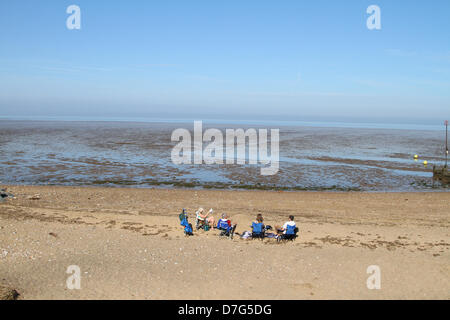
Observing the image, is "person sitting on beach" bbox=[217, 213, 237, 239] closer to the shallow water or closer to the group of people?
the group of people

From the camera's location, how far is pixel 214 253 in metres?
11.5

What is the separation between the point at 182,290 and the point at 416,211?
47.9 ft

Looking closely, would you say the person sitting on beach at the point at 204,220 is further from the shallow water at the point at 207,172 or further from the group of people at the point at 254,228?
the shallow water at the point at 207,172

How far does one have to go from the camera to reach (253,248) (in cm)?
1209

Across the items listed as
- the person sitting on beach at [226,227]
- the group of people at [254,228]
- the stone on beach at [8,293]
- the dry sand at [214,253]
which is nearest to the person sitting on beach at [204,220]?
the group of people at [254,228]

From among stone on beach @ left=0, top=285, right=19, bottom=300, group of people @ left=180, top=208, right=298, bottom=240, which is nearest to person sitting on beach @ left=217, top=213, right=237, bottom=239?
group of people @ left=180, top=208, right=298, bottom=240

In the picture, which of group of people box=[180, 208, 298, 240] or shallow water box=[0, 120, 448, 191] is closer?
group of people box=[180, 208, 298, 240]

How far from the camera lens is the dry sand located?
29.5ft

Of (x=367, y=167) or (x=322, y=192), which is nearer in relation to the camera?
(x=322, y=192)

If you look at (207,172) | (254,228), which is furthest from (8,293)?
(207,172)

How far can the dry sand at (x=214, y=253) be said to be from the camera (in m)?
8.98

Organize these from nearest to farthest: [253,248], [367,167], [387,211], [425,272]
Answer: [425,272], [253,248], [387,211], [367,167]
